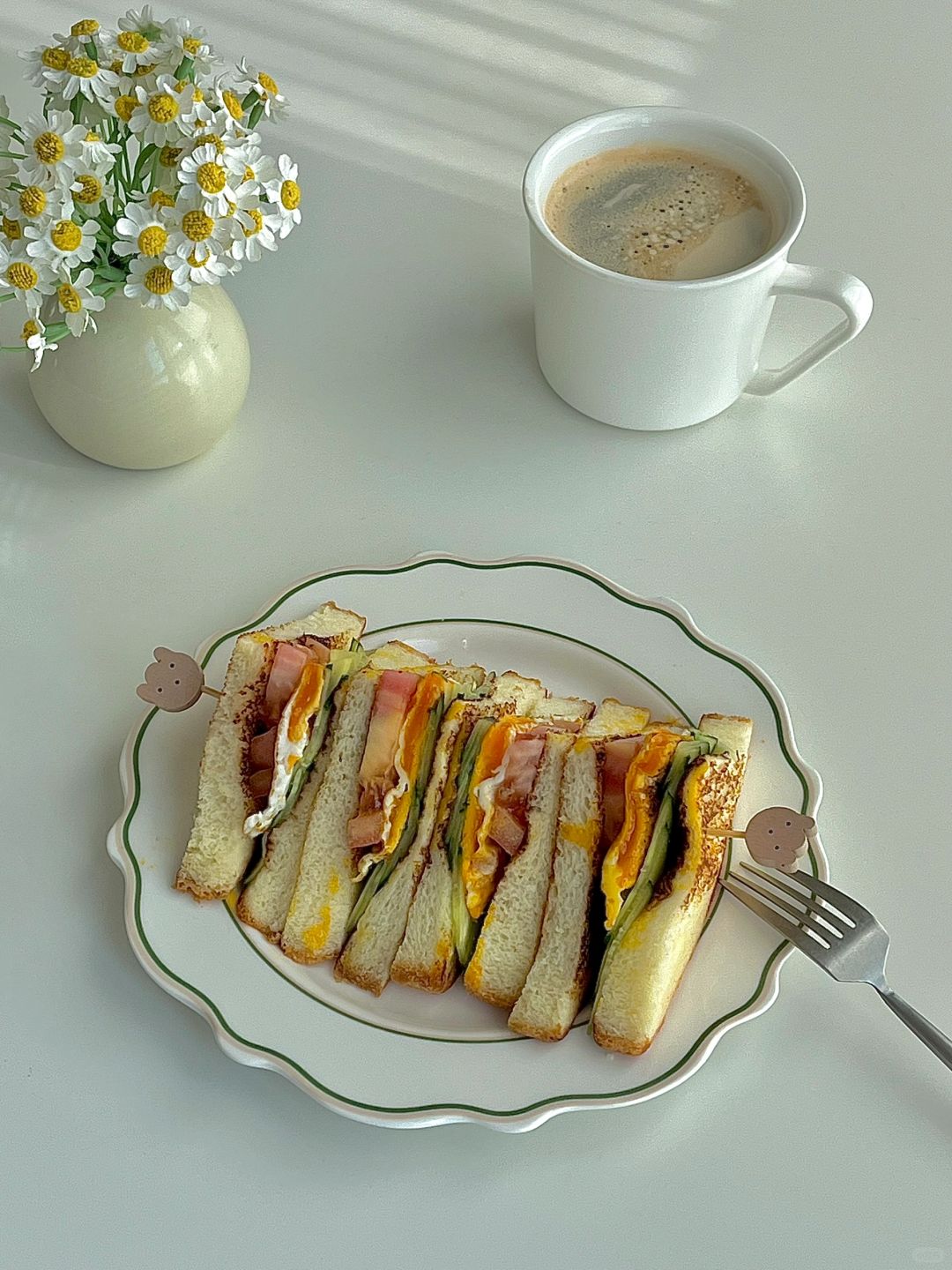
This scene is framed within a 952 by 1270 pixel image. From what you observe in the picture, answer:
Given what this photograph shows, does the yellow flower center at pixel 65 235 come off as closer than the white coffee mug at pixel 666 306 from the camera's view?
Yes

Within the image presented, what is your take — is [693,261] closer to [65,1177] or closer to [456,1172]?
[456,1172]

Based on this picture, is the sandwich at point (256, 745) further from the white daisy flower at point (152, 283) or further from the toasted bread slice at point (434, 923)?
the white daisy flower at point (152, 283)

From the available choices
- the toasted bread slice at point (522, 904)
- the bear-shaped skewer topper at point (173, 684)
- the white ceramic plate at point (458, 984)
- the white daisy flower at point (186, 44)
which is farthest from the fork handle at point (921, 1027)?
the white daisy flower at point (186, 44)

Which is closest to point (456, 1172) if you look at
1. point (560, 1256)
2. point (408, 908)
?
point (560, 1256)

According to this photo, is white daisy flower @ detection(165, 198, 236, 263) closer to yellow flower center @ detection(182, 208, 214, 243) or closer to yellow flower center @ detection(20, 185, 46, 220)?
yellow flower center @ detection(182, 208, 214, 243)

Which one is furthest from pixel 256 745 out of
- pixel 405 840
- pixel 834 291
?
pixel 834 291

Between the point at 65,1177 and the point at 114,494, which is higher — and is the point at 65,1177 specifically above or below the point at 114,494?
below
